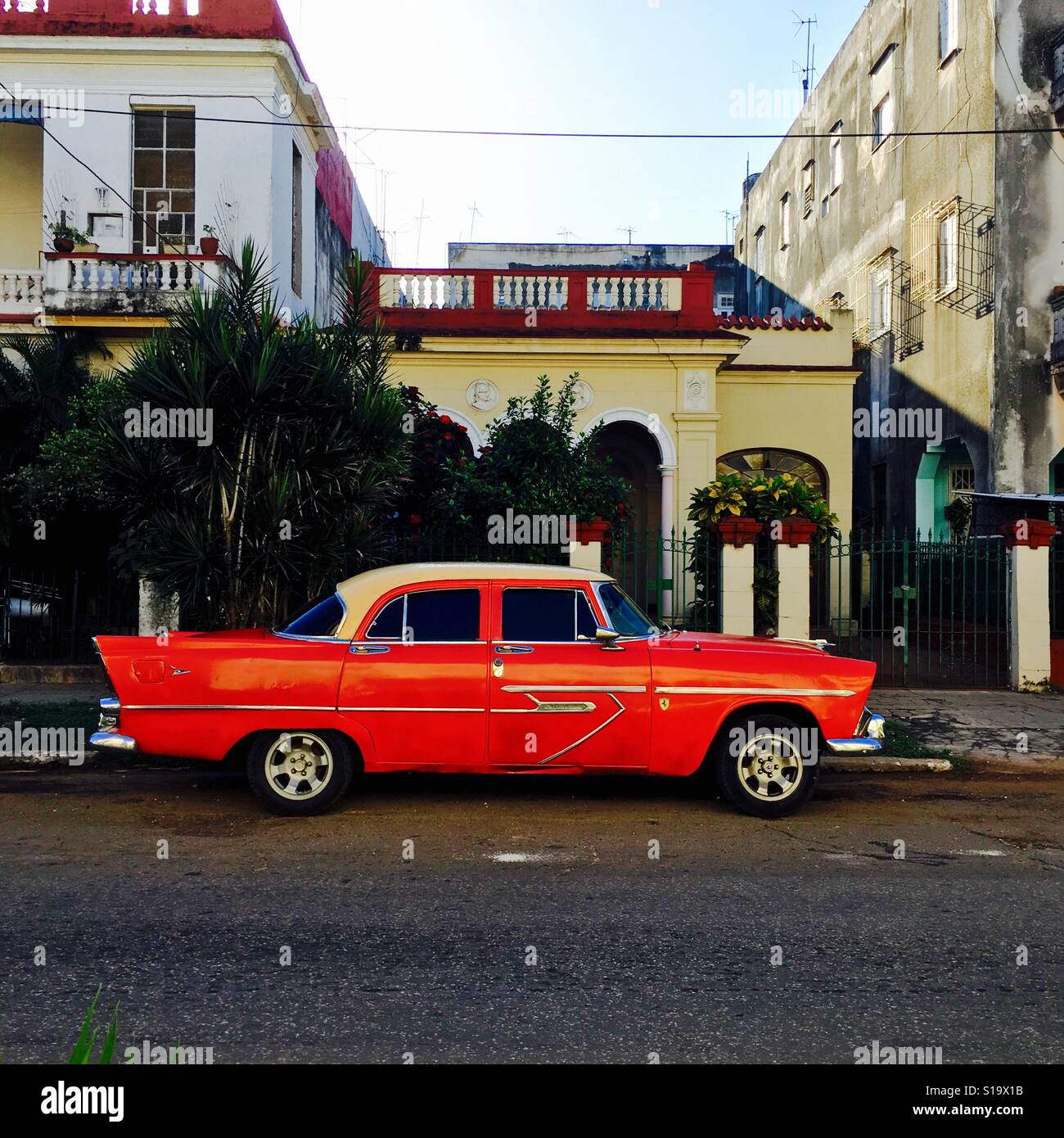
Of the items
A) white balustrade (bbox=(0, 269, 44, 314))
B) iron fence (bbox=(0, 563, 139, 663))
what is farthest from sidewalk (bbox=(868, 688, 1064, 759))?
white balustrade (bbox=(0, 269, 44, 314))

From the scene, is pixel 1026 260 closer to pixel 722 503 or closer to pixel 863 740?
pixel 722 503

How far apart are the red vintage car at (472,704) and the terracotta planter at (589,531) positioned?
5.42m

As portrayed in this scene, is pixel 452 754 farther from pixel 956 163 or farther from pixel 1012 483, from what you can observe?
pixel 956 163

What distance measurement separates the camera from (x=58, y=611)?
13.5 m

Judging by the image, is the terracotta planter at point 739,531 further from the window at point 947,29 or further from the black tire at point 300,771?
the window at point 947,29

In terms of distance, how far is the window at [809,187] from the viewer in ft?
91.1

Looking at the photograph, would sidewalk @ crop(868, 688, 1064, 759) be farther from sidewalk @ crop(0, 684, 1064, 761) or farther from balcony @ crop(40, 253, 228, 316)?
balcony @ crop(40, 253, 228, 316)

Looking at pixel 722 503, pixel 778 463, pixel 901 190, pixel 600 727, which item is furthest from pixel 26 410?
pixel 901 190

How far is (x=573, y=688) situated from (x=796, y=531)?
21.3ft

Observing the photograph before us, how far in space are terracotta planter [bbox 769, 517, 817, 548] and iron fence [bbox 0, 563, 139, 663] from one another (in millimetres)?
7731

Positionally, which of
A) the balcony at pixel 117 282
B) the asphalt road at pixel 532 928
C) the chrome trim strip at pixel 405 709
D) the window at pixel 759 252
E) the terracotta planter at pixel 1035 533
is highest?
the window at pixel 759 252

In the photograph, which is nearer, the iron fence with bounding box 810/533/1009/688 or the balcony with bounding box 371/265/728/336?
the iron fence with bounding box 810/533/1009/688

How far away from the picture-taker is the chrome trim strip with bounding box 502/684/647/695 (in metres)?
7.03

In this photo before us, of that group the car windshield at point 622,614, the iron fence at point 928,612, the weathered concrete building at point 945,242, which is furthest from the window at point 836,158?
the car windshield at point 622,614
